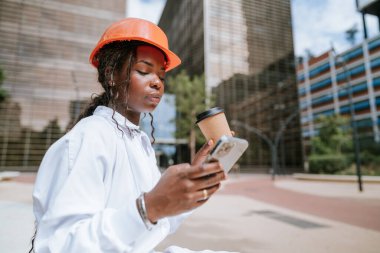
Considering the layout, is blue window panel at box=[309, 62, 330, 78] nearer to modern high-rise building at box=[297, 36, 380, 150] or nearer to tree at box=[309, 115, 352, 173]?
modern high-rise building at box=[297, 36, 380, 150]

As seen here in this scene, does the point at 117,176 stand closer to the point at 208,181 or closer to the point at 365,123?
the point at 208,181

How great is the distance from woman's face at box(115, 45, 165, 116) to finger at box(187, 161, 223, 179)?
706 mm

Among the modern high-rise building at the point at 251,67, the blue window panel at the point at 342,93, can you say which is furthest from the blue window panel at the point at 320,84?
the modern high-rise building at the point at 251,67

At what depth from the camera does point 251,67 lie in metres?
36.7

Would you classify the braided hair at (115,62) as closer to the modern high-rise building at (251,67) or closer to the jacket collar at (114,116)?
the jacket collar at (114,116)

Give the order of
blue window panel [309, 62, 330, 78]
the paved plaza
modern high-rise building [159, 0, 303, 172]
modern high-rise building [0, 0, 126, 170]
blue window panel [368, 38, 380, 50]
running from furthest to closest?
1. blue window panel [309, 62, 330, 78]
2. blue window panel [368, 38, 380, 50]
3. modern high-rise building [159, 0, 303, 172]
4. modern high-rise building [0, 0, 126, 170]
5. the paved plaza

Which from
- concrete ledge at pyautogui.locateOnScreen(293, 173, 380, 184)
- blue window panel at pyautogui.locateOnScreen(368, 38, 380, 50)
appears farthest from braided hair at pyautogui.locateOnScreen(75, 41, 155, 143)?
blue window panel at pyautogui.locateOnScreen(368, 38, 380, 50)

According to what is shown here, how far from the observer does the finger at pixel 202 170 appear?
0.68m

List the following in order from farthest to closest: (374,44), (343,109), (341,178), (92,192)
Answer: (343,109) → (374,44) → (341,178) → (92,192)

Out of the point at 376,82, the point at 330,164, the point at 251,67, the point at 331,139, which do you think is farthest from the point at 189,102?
the point at 376,82

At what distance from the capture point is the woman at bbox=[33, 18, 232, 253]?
0.70m

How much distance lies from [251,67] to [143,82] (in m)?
37.8

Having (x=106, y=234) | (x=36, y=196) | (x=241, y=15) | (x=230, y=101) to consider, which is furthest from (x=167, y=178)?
(x=241, y=15)

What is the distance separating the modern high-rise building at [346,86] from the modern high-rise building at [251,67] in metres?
6.29
